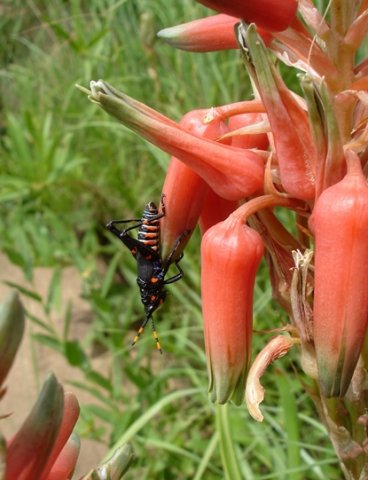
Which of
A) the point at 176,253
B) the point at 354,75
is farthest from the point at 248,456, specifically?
the point at 354,75

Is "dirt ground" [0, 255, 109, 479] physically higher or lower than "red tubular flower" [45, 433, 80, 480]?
lower

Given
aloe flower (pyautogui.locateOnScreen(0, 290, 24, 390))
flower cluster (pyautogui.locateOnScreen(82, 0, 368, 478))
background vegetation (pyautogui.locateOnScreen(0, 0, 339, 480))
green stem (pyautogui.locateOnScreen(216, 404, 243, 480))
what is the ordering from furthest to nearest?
background vegetation (pyautogui.locateOnScreen(0, 0, 339, 480)) < green stem (pyautogui.locateOnScreen(216, 404, 243, 480)) < flower cluster (pyautogui.locateOnScreen(82, 0, 368, 478)) < aloe flower (pyautogui.locateOnScreen(0, 290, 24, 390))

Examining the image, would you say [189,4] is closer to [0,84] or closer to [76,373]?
[76,373]

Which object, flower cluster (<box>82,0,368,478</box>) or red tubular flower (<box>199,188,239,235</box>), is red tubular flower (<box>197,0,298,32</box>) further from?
red tubular flower (<box>199,188,239,235</box>)

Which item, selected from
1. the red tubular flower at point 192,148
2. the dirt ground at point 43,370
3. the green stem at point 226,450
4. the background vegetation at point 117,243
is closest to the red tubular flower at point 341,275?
the red tubular flower at point 192,148

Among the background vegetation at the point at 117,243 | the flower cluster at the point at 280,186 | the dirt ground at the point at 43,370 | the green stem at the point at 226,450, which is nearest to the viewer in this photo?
the flower cluster at the point at 280,186

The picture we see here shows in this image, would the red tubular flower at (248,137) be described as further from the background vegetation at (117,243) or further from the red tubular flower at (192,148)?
the background vegetation at (117,243)

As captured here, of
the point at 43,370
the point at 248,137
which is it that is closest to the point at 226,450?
the point at 248,137

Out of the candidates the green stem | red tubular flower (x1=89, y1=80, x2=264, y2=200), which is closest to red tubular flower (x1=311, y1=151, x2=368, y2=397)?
red tubular flower (x1=89, y1=80, x2=264, y2=200)
